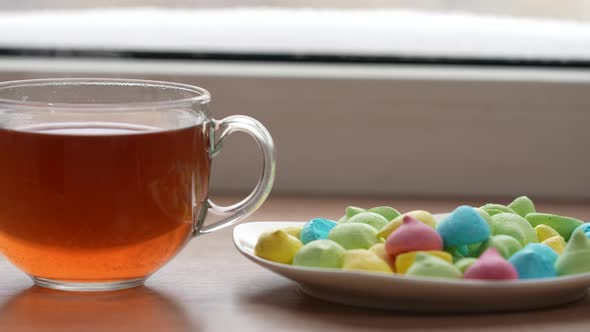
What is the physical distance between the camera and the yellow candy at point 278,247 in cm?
65

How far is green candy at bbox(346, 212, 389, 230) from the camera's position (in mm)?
686

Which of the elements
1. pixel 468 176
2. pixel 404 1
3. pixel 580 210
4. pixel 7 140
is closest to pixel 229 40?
pixel 404 1

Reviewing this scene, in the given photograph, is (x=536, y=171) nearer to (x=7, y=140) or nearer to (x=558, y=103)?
(x=558, y=103)

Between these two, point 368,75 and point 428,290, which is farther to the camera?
point 368,75

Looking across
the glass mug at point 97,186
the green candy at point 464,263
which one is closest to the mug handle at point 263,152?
the glass mug at point 97,186

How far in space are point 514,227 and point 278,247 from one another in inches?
5.9

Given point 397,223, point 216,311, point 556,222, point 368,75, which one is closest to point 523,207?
point 556,222

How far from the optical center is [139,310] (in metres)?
0.63

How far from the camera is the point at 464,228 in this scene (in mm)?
622

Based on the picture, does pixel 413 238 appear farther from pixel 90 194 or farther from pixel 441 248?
pixel 90 194

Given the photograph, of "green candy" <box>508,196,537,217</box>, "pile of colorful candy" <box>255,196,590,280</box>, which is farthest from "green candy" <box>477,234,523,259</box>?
"green candy" <box>508,196,537,217</box>

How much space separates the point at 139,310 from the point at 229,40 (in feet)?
1.83

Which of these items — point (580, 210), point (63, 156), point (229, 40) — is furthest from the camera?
point (229, 40)

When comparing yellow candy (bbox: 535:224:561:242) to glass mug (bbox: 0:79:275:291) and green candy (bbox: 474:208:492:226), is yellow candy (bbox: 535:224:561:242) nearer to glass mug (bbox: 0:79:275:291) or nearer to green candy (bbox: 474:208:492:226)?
green candy (bbox: 474:208:492:226)
